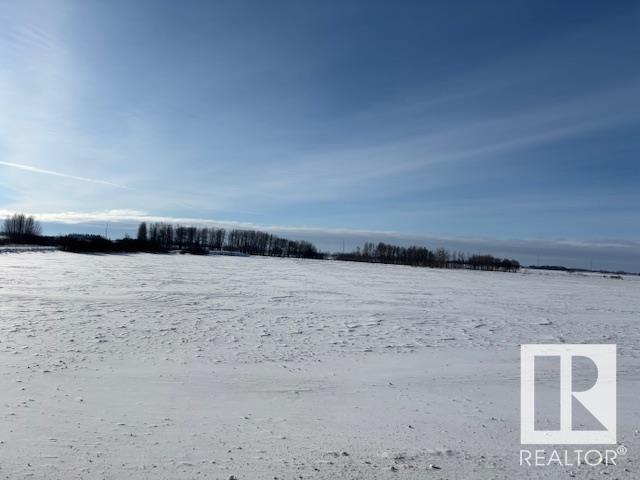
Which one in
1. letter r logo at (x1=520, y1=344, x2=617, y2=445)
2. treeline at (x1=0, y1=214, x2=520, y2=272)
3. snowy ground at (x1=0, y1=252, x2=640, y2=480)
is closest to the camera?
snowy ground at (x1=0, y1=252, x2=640, y2=480)

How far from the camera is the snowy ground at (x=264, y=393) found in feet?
13.8

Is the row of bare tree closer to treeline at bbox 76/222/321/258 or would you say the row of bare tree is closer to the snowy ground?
treeline at bbox 76/222/321/258

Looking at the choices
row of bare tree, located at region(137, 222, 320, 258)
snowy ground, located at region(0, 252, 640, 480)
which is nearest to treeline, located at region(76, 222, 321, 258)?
row of bare tree, located at region(137, 222, 320, 258)

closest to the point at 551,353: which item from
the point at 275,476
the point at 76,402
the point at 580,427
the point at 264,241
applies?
the point at 580,427

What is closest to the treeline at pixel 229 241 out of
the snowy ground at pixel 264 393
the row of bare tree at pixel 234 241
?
the row of bare tree at pixel 234 241

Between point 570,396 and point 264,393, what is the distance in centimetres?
463

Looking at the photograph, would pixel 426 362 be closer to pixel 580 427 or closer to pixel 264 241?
pixel 580 427

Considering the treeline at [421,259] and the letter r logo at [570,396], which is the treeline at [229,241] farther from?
the letter r logo at [570,396]

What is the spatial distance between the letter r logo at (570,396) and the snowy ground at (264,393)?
0.50 ft

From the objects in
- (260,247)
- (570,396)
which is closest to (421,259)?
(260,247)

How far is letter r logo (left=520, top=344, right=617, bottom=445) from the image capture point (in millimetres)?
5031

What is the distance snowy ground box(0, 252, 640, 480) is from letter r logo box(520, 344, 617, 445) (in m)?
0.15

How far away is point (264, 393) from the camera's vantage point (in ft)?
20.4

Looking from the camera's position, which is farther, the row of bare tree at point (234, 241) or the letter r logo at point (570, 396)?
the row of bare tree at point (234, 241)
